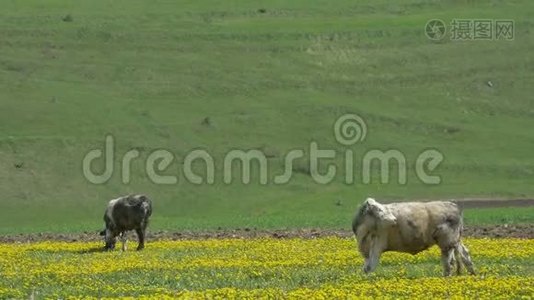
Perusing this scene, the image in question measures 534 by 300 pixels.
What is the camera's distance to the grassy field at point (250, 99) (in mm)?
70938

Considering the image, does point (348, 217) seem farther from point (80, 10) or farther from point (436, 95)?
point (80, 10)

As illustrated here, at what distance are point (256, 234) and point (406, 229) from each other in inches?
773

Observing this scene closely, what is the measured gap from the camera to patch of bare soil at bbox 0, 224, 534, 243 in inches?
1707

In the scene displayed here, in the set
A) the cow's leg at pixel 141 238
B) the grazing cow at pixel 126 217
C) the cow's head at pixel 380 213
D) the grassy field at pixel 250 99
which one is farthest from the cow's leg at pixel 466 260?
the grassy field at pixel 250 99

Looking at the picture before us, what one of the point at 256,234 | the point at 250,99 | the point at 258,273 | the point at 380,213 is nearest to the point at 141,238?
the point at 256,234

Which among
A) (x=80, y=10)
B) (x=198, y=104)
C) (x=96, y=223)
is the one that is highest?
(x=80, y=10)

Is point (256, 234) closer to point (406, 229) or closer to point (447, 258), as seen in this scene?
point (406, 229)

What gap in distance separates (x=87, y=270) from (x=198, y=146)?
49.1 meters

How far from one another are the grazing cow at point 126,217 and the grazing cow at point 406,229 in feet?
50.2

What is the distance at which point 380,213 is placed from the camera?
1077 inches

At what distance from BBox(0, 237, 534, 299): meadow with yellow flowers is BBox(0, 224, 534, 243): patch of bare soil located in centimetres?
428

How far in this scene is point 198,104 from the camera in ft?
293

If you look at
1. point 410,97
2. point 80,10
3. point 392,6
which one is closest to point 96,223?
point 410,97

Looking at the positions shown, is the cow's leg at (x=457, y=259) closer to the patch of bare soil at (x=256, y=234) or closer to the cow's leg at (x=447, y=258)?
the cow's leg at (x=447, y=258)
